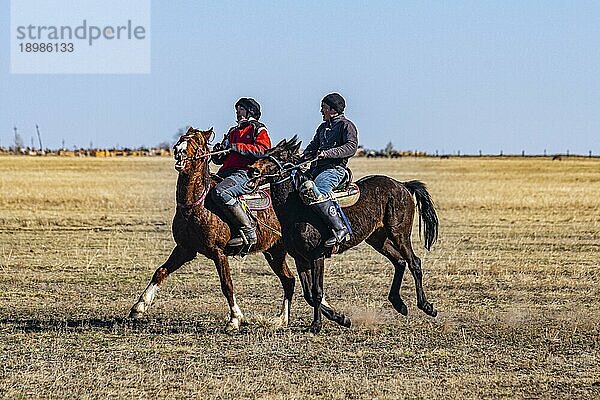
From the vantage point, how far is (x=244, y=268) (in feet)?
59.9

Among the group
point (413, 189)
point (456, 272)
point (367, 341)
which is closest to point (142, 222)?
point (456, 272)

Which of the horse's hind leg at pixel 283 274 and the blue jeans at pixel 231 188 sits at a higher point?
the blue jeans at pixel 231 188

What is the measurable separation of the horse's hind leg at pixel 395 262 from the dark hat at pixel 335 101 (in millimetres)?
1652

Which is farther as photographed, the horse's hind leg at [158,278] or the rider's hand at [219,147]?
the horse's hind leg at [158,278]

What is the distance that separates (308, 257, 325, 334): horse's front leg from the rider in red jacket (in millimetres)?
734

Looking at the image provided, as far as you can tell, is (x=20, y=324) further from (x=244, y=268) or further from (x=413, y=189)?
(x=244, y=268)

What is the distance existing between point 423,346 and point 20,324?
4.51 meters

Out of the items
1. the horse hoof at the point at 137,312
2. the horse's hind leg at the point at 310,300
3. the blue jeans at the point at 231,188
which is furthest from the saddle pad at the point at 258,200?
the horse hoof at the point at 137,312

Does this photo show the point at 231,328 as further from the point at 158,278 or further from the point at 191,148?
the point at 191,148

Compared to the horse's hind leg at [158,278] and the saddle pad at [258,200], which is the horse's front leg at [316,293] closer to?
the saddle pad at [258,200]

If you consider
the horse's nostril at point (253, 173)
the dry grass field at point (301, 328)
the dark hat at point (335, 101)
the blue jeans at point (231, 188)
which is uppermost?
the dark hat at point (335, 101)

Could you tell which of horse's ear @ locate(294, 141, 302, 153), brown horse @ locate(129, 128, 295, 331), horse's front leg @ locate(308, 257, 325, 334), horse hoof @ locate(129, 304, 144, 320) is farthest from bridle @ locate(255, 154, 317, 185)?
horse hoof @ locate(129, 304, 144, 320)

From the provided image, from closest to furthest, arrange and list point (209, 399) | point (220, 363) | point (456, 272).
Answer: point (209, 399) → point (220, 363) → point (456, 272)

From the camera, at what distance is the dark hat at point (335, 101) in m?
12.1
